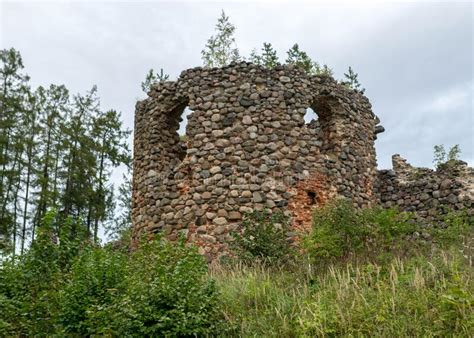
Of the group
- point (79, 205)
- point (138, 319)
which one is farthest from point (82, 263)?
point (79, 205)

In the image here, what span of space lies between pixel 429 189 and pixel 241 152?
17.7 feet

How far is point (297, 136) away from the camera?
36.7 feet

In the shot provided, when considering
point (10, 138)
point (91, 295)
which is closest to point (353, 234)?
point (91, 295)

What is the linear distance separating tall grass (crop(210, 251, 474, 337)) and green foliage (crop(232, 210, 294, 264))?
1533 mm

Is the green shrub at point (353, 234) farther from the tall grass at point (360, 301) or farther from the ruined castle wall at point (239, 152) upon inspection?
the ruined castle wall at point (239, 152)

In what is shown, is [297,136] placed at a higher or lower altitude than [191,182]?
higher

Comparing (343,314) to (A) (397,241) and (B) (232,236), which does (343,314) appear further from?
(B) (232,236)

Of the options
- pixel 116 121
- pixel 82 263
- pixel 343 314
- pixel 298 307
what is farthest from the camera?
Result: pixel 116 121

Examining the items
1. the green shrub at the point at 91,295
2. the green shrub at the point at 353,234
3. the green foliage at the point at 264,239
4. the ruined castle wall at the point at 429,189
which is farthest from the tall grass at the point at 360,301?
the ruined castle wall at the point at 429,189

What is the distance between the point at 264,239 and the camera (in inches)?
373

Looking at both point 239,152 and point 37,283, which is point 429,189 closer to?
point 239,152

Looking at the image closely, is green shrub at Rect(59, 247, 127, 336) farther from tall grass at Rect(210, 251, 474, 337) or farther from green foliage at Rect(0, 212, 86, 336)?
tall grass at Rect(210, 251, 474, 337)

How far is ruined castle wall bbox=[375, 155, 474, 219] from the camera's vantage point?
13.1 meters

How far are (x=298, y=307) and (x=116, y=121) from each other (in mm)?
17422
